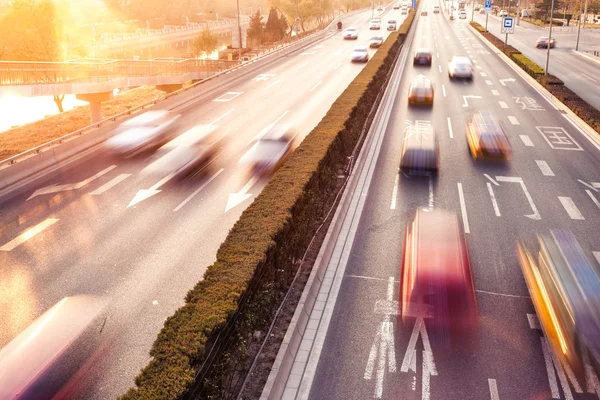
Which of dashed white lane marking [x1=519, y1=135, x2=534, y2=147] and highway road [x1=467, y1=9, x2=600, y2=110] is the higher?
highway road [x1=467, y1=9, x2=600, y2=110]

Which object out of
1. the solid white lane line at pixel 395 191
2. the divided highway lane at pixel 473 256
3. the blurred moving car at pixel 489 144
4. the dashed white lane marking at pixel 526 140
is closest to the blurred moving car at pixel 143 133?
the divided highway lane at pixel 473 256

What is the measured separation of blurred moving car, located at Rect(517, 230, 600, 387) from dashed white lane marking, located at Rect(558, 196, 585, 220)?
5.37 meters

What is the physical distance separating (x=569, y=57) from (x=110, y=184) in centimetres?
5552

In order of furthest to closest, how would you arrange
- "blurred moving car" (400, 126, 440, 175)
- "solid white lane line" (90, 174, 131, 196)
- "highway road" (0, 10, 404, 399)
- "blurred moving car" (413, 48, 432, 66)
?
"blurred moving car" (413, 48, 432, 66) → "blurred moving car" (400, 126, 440, 175) → "solid white lane line" (90, 174, 131, 196) → "highway road" (0, 10, 404, 399)

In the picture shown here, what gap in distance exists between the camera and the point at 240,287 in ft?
34.2

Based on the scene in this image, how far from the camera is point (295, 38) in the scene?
82.1 m

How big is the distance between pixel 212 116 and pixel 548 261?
25.0m

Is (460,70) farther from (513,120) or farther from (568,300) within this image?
(568,300)

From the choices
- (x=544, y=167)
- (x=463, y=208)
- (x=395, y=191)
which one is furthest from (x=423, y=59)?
(x=463, y=208)

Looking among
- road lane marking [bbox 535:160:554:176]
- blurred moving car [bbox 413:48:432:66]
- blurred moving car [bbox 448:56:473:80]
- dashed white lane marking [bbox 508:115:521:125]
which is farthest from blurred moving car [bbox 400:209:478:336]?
blurred moving car [bbox 413:48:432:66]

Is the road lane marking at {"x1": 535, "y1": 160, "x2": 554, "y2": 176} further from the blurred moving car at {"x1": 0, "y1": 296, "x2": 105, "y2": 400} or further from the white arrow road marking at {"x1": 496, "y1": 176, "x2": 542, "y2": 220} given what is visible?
the blurred moving car at {"x1": 0, "y1": 296, "x2": 105, "y2": 400}

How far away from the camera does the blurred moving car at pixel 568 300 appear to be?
9991 millimetres

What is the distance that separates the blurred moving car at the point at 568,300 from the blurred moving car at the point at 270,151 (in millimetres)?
12370

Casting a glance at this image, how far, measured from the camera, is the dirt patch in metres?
40.8
